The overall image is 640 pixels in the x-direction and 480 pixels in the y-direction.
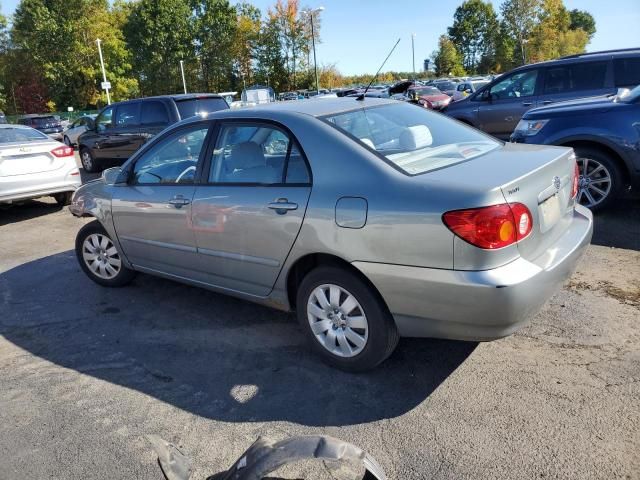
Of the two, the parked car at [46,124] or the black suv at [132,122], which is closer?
the black suv at [132,122]

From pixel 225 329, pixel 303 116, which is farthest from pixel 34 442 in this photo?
pixel 303 116

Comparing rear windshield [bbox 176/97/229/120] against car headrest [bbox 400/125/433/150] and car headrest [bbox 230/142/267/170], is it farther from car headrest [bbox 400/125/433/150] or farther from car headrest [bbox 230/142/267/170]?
car headrest [bbox 400/125/433/150]

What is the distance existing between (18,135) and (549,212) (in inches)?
340

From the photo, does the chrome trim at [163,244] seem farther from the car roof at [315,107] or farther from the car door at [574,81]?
the car door at [574,81]

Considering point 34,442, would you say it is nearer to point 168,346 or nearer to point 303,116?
point 168,346

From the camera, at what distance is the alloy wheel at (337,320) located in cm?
306

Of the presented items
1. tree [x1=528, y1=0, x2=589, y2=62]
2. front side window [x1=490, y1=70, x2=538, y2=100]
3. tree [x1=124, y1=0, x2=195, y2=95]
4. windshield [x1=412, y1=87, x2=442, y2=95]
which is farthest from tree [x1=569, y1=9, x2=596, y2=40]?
front side window [x1=490, y1=70, x2=538, y2=100]

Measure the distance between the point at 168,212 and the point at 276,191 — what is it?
3.70 ft

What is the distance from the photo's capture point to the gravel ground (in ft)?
8.29

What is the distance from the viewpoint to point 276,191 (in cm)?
332

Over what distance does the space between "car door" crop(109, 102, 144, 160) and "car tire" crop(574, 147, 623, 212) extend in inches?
333

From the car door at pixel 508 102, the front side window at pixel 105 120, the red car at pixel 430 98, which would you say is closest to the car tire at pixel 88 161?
the front side window at pixel 105 120

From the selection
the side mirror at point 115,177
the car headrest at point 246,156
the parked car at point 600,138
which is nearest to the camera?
the car headrest at point 246,156

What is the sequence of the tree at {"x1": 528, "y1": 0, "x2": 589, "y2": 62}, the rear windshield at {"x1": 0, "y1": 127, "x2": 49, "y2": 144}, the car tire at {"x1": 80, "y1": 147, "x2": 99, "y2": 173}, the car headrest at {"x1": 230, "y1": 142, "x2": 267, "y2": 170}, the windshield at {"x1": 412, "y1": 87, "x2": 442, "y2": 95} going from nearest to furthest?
the car headrest at {"x1": 230, "y1": 142, "x2": 267, "y2": 170} < the rear windshield at {"x1": 0, "y1": 127, "x2": 49, "y2": 144} < the car tire at {"x1": 80, "y1": 147, "x2": 99, "y2": 173} < the windshield at {"x1": 412, "y1": 87, "x2": 442, "y2": 95} < the tree at {"x1": 528, "y1": 0, "x2": 589, "y2": 62}
